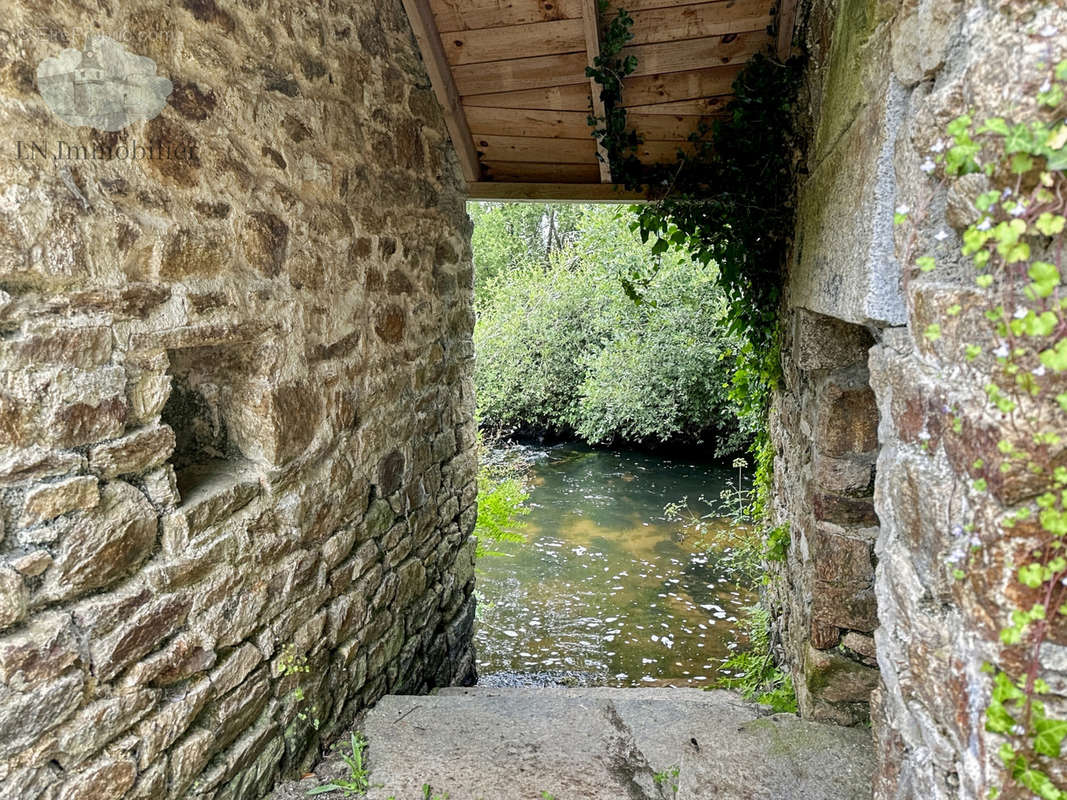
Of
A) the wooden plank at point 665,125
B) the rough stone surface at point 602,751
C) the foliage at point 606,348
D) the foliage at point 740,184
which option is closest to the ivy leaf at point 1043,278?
the rough stone surface at point 602,751

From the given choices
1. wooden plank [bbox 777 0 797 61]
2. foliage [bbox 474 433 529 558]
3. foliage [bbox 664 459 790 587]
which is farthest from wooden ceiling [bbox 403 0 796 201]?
foliage [bbox 474 433 529 558]

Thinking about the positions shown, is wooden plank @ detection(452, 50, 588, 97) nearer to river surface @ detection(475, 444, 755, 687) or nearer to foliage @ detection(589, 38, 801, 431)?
foliage @ detection(589, 38, 801, 431)

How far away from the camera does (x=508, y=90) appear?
3.04 m

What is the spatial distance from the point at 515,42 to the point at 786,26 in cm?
100

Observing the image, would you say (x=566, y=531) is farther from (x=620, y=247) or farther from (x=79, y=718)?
(x=79, y=718)

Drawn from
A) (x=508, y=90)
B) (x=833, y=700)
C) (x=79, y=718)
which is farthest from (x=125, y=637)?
(x=508, y=90)

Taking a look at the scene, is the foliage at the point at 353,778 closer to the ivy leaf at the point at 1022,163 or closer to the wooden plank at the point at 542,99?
the ivy leaf at the point at 1022,163

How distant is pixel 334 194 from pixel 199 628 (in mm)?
1331

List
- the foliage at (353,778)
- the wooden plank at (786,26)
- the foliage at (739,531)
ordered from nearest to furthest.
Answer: the foliage at (353,778) < the wooden plank at (786,26) < the foliage at (739,531)

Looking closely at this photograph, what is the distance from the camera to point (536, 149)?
336 centimetres

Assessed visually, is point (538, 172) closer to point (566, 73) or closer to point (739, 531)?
point (566, 73)

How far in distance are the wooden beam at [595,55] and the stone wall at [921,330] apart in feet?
2.60

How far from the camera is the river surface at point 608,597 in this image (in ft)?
14.5

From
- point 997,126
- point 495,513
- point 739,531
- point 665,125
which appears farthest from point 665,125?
point 739,531
